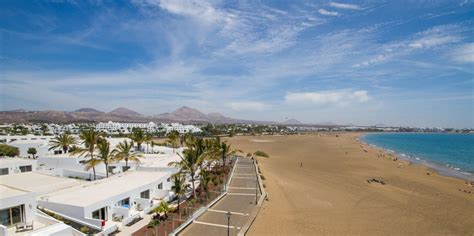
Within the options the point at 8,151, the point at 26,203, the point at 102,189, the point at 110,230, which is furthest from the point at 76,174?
the point at 26,203

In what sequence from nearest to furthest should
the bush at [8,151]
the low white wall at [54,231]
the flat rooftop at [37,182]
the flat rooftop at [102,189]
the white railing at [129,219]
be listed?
the low white wall at [54,231]
the flat rooftop at [102,189]
the white railing at [129,219]
the flat rooftop at [37,182]
the bush at [8,151]

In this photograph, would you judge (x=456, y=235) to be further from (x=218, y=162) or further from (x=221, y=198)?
(x=218, y=162)

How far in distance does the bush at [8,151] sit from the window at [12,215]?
27591mm

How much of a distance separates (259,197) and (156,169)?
34.0 ft

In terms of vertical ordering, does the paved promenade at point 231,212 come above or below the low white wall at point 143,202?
below

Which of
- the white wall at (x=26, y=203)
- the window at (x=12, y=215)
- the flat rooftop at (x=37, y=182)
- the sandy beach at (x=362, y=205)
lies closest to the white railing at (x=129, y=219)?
the white wall at (x=26, y=203)

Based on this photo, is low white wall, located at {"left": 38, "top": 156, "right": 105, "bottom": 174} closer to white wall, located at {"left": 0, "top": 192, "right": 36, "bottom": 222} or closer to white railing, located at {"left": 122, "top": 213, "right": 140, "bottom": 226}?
white railing, located at {"left": 122, "top": 213, "right": 140, "bottom": 226}

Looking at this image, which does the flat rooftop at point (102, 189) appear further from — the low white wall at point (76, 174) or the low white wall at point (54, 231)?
the low white wall at point (76, 174)

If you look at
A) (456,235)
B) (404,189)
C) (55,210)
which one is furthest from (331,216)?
(55,210)

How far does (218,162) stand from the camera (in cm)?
4225

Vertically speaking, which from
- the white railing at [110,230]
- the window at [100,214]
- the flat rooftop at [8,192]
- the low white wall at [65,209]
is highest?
the flat rooftop at [8,192]

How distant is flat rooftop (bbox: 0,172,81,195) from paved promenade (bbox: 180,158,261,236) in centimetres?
1106

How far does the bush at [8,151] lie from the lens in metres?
→ 35.3

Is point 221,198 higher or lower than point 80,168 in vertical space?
lower
